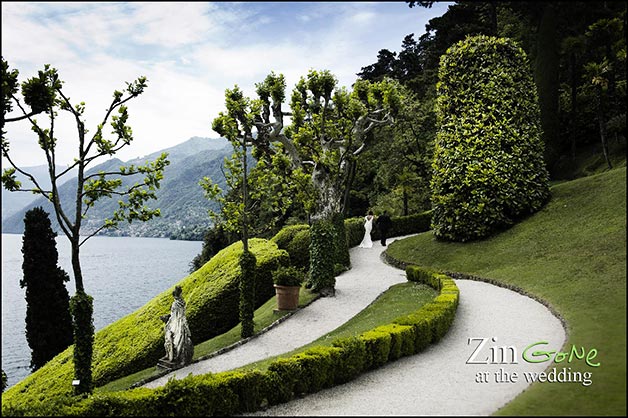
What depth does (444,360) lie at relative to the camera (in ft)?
32.0

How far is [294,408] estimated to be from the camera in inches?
309

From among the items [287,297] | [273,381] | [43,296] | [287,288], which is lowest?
[43,296]

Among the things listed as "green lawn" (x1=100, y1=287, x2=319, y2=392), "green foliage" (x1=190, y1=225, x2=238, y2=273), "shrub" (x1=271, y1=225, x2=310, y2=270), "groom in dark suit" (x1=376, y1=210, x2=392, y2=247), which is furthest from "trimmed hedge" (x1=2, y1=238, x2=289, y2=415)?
"green foliage" (x1=190, y1=225, x2=238, y2=273)

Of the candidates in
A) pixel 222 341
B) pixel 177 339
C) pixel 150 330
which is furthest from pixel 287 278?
pixel 150 330

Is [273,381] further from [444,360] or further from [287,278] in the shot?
[287,278]

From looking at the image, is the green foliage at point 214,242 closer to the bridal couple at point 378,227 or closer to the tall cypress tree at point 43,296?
the bridal couple at point 378,227

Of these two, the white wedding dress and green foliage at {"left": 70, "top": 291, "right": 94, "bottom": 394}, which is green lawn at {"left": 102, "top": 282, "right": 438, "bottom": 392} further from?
the white wedding dress

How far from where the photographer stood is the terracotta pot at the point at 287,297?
17.0 m

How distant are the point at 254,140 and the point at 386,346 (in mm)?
11872

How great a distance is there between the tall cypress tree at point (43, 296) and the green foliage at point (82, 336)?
14873mm

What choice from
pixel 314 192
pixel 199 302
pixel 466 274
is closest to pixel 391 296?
pixel 466 274

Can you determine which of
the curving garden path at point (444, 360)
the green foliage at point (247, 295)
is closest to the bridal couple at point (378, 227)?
the curving garden path at point (444, 360)

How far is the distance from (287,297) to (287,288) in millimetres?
365

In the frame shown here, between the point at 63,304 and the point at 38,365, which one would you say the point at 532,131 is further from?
the point at 38,365
